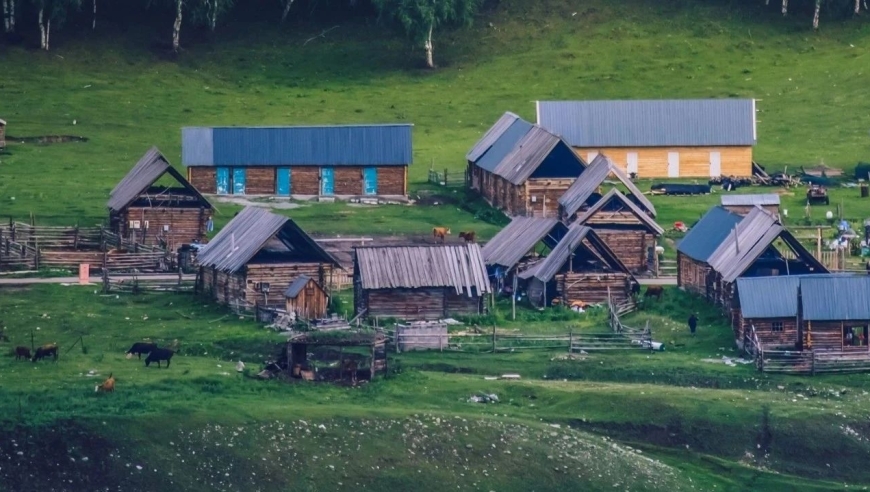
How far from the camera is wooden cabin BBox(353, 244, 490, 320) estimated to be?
8000 centimetres

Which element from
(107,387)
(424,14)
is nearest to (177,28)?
(424,14)

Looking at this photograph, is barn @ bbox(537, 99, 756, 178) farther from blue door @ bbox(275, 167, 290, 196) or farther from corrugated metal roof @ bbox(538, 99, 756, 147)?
blue door @ bbox(275, 167, 290, 196)

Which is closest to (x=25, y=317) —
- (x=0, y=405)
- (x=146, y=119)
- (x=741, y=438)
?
(x=0, y=405)

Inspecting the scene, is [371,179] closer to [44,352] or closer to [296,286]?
[296,286]

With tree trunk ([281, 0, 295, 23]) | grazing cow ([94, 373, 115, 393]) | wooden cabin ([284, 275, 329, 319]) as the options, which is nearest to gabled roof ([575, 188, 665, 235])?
wooden cabin ([284, 275, 329, 319])

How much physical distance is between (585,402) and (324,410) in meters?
8.75

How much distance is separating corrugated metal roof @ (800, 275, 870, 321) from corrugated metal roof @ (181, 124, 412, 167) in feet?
122

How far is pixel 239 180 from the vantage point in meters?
110

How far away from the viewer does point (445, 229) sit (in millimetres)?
98625

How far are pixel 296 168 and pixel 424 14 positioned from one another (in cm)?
3174

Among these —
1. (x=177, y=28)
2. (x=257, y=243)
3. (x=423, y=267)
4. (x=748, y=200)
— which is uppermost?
(x=177, y=28)

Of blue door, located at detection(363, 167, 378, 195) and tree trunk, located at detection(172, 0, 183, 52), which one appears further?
tree trunk, located at detection(172, 0, 183, 52)

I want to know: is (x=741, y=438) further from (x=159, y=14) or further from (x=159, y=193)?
(x=159, y=14)

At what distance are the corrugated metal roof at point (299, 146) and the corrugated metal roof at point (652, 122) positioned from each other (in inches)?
435
